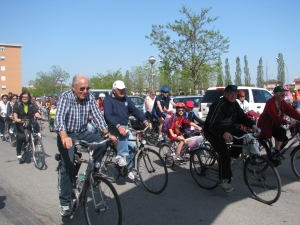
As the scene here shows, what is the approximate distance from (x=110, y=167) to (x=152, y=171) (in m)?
0.96

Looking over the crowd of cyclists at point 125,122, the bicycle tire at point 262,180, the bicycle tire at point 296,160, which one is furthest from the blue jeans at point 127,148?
the bicycle tire at point 296,160

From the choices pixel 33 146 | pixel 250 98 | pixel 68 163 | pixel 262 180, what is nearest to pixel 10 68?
pixel 250 98

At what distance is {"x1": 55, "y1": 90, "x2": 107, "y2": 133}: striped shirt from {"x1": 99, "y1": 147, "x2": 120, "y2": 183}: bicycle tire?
5.70 feet

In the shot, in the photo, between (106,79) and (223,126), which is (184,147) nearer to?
(223,126)

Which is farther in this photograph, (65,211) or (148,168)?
(148,168)

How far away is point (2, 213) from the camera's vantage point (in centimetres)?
471

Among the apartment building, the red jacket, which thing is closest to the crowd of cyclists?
the red jacket

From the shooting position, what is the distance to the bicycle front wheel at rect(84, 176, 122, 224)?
3.52m

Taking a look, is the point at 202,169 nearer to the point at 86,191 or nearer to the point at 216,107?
the point at 216,107

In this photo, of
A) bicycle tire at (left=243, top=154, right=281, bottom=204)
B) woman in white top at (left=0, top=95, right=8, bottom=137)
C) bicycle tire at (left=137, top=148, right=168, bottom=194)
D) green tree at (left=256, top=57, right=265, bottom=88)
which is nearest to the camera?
bicycle tire at (left=243, top=154, right=281, bottom=204)

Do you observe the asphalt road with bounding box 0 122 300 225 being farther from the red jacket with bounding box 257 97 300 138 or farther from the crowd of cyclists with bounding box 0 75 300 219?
the red jacket with bounding box 257 97 300 138

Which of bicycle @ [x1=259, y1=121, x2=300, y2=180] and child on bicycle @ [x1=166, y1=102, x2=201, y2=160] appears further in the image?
child on bicycle @ [x1=166, y1=102, x2=201, y2=160]

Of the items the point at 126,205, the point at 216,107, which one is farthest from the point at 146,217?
the point at 216,107

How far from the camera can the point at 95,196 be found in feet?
12.1
